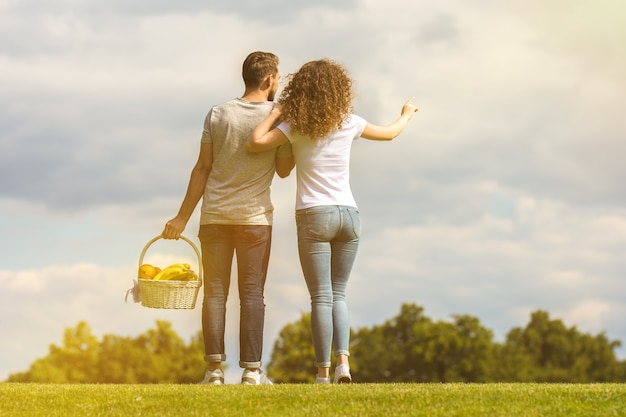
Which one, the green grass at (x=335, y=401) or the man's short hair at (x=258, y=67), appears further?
the man's short hair at (x=258, y=67)

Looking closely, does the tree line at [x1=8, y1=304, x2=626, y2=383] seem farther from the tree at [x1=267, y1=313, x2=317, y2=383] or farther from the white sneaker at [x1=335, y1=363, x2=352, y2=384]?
the white sneaker at [x1=335, y1=363, x2=352, y2=384]

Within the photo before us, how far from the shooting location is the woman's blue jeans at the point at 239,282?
29.0 ft

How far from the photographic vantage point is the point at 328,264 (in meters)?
8.44

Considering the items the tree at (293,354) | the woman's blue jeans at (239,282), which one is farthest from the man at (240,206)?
the tree at (293,354)

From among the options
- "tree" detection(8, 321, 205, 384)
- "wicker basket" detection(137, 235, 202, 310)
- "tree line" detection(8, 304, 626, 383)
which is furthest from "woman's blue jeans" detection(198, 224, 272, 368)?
"tree" detection(8, 321, 205, 384)

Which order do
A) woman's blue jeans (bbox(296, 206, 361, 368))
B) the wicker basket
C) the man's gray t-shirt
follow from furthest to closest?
the wicker basket
the man's gray t-shirt
woman's blue jeans (bbox(296, 206, 361, 368))

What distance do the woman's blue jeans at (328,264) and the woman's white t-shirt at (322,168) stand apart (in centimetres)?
11

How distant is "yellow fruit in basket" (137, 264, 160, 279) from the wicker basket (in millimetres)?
125

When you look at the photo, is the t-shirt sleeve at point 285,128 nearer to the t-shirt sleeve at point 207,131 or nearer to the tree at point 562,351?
the t-shirt sleeve at point 207,131

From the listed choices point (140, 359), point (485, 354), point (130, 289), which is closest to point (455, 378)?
point (485, 354)

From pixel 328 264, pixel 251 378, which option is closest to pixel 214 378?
pixel 251 378

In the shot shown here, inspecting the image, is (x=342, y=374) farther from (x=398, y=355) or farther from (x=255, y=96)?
(x=398, y=355)

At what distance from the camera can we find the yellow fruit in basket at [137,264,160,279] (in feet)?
31.4

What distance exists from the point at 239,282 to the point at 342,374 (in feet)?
4.90
